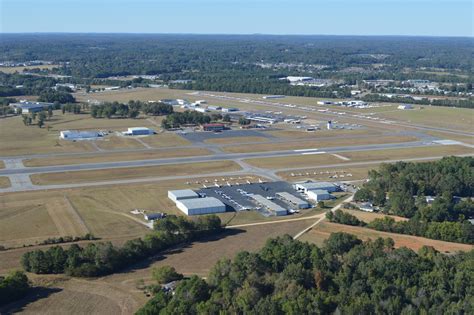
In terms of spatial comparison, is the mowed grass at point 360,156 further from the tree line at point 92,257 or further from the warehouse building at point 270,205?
the tree line at point 92,257

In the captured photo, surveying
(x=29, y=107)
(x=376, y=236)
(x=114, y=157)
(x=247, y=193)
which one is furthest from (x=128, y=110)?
(x=376, y=236)

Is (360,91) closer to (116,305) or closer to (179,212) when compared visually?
(179,212)

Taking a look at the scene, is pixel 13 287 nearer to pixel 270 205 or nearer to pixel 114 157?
pixel 270 205

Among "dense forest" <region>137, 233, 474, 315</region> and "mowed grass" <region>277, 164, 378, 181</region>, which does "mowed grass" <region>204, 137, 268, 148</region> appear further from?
"dense forest" <region>137, 233, 474, 315</region>

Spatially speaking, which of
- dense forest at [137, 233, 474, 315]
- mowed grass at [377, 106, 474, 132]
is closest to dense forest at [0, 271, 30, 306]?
dense forest at [137, 233, 474, 315]

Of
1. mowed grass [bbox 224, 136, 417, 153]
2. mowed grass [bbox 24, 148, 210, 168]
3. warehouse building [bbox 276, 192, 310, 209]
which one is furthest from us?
mowed grass [bbox 224, 136, 417, 153]

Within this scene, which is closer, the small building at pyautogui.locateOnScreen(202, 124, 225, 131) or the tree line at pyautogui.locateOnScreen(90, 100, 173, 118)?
the small building at pyautogui.locateOnScreen(202, 124, 225, 131)

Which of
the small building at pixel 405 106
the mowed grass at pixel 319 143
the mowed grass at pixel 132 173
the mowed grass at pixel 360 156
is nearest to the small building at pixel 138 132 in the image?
the mowed grass at pixel 319 143
